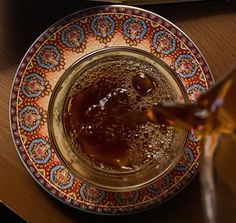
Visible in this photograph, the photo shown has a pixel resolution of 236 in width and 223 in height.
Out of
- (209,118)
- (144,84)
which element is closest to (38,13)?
(144,84)

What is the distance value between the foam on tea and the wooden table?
107 mm

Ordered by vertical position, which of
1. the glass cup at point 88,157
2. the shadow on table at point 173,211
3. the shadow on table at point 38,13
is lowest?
the shadow on table at point 173,211

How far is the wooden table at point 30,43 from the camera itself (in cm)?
114

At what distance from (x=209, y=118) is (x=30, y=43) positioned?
475mm

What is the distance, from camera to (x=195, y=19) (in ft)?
3.90

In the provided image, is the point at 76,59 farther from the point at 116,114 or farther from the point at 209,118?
the point at 209,118

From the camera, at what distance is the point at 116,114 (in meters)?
1.16

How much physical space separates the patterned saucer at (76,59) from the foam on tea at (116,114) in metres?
0.04

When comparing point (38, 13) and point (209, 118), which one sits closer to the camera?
point (209, 118)

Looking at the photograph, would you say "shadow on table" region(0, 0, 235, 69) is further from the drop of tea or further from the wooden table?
the drop of tea

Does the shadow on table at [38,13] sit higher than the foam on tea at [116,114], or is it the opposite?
the shadow on table at [38,13]

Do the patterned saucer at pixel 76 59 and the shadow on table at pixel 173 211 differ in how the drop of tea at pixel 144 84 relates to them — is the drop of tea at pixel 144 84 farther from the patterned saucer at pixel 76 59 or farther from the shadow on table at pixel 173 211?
the shadow on table at pixel 173 211

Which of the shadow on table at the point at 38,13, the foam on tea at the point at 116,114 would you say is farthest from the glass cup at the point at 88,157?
the shadow on table at the point at 38,13

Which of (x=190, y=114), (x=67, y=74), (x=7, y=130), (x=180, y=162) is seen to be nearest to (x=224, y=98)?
(x=190, y=114)
